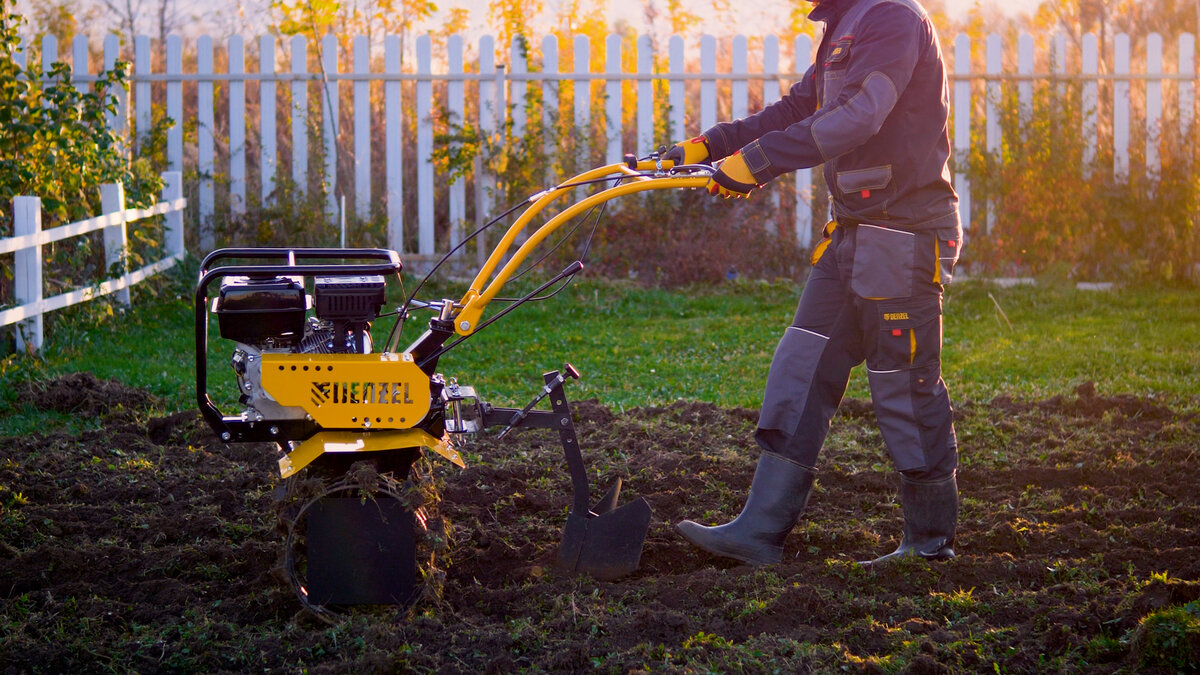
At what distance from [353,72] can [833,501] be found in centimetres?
719

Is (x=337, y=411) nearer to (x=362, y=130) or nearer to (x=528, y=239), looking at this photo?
(x=528, y=239)

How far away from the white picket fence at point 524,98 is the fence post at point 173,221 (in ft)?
2.05

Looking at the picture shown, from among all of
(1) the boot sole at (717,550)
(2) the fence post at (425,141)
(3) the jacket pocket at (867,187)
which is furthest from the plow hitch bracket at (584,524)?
(2) the fence post at (425,141)

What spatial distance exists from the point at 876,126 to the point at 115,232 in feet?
21.2

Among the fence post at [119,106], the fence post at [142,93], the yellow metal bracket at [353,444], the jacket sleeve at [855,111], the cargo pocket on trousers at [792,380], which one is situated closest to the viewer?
the yellow metal bracket at [353,444]

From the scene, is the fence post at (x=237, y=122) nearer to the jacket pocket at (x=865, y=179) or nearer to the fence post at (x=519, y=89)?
the fence post at (x=519, y=89)

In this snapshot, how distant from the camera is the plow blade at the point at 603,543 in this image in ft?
12.6

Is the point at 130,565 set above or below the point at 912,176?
below

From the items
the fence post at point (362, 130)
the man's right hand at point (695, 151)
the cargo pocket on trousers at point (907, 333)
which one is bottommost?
the cargo pocket on trousers at point (907, 333)

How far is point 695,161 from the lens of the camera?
4.13m

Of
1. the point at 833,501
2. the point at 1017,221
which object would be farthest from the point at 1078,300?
the point at 833,501

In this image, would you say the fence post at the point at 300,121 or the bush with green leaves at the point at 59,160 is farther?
the fence post at the point at 300,121

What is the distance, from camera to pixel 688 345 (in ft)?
25.9

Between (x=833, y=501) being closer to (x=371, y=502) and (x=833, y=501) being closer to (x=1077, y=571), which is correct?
(x=1077, y=571)
